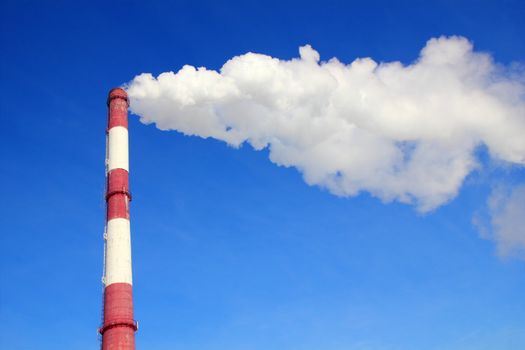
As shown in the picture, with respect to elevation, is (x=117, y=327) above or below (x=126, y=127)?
below

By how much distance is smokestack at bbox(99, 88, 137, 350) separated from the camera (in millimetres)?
24719

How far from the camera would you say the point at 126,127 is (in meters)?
32.0

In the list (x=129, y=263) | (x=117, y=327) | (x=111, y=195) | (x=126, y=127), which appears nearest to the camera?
(x=117, y=327)

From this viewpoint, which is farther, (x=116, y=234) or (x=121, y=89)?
(x=121, y=89)

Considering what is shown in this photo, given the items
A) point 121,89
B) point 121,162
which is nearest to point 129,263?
point 121,162

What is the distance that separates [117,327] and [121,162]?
9.74 metres

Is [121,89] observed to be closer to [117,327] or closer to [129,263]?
[129,263]

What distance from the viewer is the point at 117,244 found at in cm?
2680

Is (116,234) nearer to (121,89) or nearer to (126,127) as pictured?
(126,127)

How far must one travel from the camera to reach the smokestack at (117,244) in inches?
973

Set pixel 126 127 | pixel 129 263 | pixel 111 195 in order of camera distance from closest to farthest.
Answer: pixel 129 263
pixel 111 195
pixel 126 127

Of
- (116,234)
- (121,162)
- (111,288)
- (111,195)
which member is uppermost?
(121,162)

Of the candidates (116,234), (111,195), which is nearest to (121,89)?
(111,195)

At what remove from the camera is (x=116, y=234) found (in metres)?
27.1
